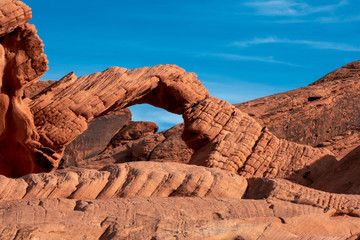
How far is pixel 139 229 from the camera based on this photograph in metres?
5.98

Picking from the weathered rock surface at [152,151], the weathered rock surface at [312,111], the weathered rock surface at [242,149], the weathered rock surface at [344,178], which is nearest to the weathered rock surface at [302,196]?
the weathered rock surface at [344,178]

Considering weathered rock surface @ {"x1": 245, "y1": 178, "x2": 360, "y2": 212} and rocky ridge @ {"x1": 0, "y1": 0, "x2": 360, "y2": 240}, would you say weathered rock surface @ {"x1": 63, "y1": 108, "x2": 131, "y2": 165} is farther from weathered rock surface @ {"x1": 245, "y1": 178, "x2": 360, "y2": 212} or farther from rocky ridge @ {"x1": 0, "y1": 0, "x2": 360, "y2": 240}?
weathered rock surface @ {"x1": 245, "y1": 178, "x2": 360, "y2": 212}

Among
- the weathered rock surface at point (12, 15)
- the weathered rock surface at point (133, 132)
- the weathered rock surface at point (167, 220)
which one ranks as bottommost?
the weathered rock surface at point (167, 220)

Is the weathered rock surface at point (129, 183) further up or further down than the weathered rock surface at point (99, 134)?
further down

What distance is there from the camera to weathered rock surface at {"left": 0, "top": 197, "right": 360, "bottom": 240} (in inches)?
228

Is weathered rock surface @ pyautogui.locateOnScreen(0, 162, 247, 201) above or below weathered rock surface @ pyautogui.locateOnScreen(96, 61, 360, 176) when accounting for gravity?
below

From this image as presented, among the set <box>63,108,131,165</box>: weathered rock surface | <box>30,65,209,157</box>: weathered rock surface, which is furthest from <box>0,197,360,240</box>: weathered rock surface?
<box>63,108,131,165</box>: weathered rock surface

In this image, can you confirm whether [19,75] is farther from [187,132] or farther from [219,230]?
[219,230]

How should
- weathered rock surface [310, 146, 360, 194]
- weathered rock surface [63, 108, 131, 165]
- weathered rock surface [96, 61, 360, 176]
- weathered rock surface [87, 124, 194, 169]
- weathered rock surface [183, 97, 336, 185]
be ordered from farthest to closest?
weathered rock surface [63, 108, 131, 165] < weathered rock surface [96, 61, 360, 176] < weathered rock surface [87, 124, 194, 169] < weathered rock surface [183, 97, 336, 185] < weathered rock surface [310, 146, 360, 194]

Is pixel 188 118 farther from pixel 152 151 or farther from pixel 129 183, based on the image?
pixel 129 183

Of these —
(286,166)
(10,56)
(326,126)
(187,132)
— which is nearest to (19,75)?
(10,56)

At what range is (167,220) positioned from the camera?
20.1 ft

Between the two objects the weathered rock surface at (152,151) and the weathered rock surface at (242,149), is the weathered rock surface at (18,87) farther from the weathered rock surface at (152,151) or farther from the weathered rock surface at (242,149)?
the weathered rock surface at (152,151)

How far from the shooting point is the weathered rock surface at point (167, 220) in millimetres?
5797
